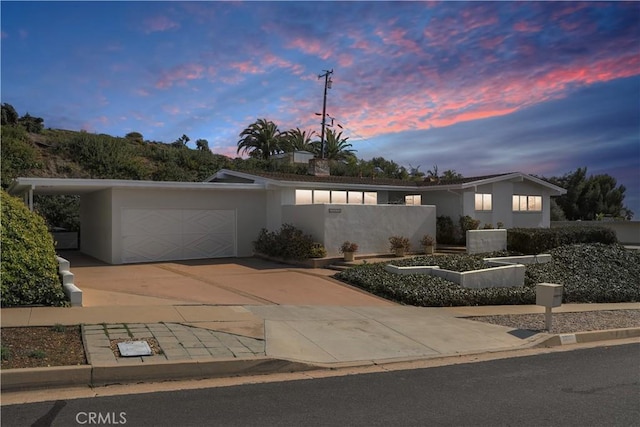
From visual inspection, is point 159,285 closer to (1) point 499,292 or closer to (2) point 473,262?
(1) point 499,292

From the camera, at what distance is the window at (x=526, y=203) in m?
26.5

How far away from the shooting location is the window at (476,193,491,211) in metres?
24.6

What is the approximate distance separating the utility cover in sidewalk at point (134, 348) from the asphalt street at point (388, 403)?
106cm

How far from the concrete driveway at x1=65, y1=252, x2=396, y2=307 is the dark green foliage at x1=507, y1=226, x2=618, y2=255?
8.29 meters

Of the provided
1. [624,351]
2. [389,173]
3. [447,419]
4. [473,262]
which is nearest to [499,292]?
[473,262]

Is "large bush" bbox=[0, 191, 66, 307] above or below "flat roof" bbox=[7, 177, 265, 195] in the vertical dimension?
below

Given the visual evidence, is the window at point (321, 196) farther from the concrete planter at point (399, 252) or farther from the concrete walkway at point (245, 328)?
the concrete walkway at point (245, 328)

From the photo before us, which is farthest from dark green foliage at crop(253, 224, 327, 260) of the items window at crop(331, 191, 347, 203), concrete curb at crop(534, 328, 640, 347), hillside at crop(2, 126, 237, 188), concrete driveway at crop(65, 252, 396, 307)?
hillside at crop(2, 126, 237, 188)

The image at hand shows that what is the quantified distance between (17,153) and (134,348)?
34.2 m

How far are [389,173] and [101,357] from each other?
1888 inches

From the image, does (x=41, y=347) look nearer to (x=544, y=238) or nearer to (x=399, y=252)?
(x=399, y=252)

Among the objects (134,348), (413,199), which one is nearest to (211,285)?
(134,348)

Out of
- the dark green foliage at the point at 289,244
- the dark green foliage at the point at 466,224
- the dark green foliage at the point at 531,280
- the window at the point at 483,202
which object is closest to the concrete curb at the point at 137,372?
the dark green foliage at the point at 531,280

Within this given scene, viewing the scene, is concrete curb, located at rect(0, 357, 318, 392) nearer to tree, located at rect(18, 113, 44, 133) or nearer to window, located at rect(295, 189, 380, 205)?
window, located at rect(295, 189, 380, 205)
